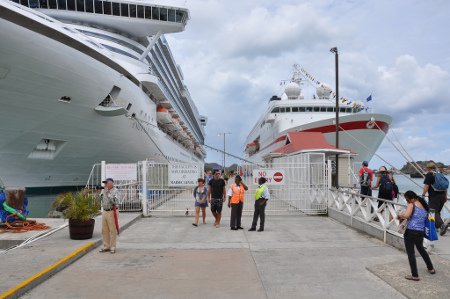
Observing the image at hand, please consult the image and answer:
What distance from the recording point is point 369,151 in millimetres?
33031

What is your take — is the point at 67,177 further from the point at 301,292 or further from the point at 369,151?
the point at 369,151

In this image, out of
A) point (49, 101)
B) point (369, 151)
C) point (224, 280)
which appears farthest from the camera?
point (369, 151)

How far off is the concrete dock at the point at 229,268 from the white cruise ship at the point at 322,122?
14.1 metres

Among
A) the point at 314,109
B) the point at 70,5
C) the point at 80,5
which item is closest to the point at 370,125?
the point at 314,109

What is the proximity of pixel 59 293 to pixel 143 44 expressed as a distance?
101ft

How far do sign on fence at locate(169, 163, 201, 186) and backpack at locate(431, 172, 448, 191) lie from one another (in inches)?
295

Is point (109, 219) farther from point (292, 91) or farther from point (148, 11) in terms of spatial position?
point (292, 91)

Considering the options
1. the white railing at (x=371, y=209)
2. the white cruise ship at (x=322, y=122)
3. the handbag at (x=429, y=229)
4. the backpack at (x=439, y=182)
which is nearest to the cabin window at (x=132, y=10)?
the white cruise ship at (x=322, y=122)

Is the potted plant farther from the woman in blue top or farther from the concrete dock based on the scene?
the woman in blue top

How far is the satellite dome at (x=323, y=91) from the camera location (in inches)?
1655

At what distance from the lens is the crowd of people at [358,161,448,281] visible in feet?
18.5

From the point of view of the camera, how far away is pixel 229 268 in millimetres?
6516

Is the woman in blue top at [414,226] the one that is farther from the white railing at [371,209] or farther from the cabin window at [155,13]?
the cabin window at [155,13]

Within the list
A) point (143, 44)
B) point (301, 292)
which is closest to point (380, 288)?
point (301, 292)
